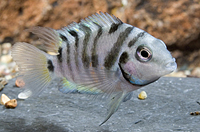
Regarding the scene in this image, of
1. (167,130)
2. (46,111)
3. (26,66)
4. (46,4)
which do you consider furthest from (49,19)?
(167,130)

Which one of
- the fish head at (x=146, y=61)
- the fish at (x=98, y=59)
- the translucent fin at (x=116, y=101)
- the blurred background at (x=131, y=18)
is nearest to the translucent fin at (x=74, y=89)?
the fish at (x=98, y=59)

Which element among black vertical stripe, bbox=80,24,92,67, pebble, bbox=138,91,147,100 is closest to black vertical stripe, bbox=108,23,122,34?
black vertical stripe, bbox=80,24,92,67

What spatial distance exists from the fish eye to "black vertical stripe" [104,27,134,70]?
15 cm

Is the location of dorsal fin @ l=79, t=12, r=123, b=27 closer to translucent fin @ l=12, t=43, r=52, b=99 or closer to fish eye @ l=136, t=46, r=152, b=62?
fish eye @ l=136, t=46, r=152, b=62

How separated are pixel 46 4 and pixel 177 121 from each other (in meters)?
4.84

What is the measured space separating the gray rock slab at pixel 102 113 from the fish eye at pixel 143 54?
94 cm

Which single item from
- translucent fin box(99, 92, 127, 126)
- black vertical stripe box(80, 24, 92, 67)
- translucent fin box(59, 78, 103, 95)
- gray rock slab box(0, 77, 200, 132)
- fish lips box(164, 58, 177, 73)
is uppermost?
black vertical stripe box(80, 24, 92, 67)

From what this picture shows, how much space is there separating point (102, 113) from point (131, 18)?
136 inches

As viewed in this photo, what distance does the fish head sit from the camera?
5.68 feet

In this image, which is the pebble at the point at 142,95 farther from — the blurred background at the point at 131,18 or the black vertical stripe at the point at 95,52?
the blurred background at the point at 131,18

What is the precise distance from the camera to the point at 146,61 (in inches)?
69.8

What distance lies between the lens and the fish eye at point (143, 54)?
5.81ft

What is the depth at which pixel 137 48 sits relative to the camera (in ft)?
5.92

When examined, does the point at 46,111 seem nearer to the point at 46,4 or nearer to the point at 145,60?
the point at 145,60
